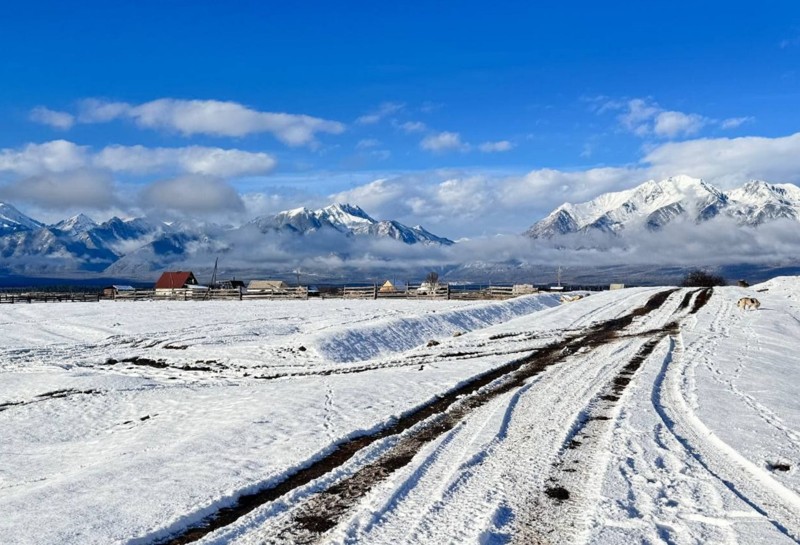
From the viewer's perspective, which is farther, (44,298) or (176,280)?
(176,280)

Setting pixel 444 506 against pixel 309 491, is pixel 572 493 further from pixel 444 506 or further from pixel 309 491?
pixel 309 491

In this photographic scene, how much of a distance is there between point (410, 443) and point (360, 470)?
5.61 ft

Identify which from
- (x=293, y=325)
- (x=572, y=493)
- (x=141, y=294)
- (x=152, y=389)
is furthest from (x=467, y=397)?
(x=141, y=294)

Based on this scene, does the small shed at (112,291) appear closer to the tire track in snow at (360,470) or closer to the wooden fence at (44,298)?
the wooden fence at (44,298)

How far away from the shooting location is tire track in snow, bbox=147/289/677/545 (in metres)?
7.54

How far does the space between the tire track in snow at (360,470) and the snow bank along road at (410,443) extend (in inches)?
1.7

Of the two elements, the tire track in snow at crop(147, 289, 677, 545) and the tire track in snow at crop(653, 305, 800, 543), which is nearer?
the tire track in snow at crop(147, 289, 677, 545)

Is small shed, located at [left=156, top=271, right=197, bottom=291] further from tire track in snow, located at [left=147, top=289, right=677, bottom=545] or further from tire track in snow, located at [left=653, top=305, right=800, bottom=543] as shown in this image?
tire track in snow, located at [left=653, top=305, right=800, bottom=543]

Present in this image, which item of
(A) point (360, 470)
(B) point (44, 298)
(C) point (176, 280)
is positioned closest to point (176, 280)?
(C) point (176, 280)

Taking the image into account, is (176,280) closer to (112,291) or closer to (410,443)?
(112,291)

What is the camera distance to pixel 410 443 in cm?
1109

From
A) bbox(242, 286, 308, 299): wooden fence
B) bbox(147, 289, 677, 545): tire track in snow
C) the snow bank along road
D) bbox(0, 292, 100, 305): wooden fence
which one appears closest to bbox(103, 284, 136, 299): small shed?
bbox(0, 292, 100, 305): wooden fence

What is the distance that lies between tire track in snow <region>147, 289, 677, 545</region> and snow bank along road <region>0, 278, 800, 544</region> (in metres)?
0.04

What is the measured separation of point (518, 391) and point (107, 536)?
10653 millimetres
